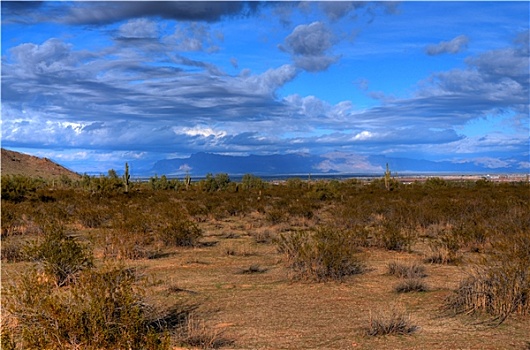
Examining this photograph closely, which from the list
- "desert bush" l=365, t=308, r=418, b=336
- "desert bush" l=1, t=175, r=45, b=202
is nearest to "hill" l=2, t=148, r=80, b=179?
"desert bush" l=1, t=175, r=45, b=202

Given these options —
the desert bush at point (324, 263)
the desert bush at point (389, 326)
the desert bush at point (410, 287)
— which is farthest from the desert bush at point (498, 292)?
the desert bush at point (324, 263)

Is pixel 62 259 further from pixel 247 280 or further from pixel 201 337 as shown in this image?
pixel 201 337

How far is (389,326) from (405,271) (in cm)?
486

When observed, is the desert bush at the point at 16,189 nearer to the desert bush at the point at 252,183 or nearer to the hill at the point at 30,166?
the desert bush at the point at 252,183

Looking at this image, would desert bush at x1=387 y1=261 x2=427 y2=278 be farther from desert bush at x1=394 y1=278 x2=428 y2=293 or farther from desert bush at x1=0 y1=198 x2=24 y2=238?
desert bush at x1=0 y1=198 x2=24 y2=238

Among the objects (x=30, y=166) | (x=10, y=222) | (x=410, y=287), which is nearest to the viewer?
(x=410, y=287)

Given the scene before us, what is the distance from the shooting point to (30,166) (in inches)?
4582

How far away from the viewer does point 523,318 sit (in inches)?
386

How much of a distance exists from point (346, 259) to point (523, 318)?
191 inches

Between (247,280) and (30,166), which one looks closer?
(247,280)

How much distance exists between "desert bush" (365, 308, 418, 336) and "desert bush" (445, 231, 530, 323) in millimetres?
1650

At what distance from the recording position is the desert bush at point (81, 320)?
6836mm

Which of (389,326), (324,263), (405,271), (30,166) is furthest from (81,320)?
(30,166)

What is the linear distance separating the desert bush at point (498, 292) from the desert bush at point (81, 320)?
20.7 feet
